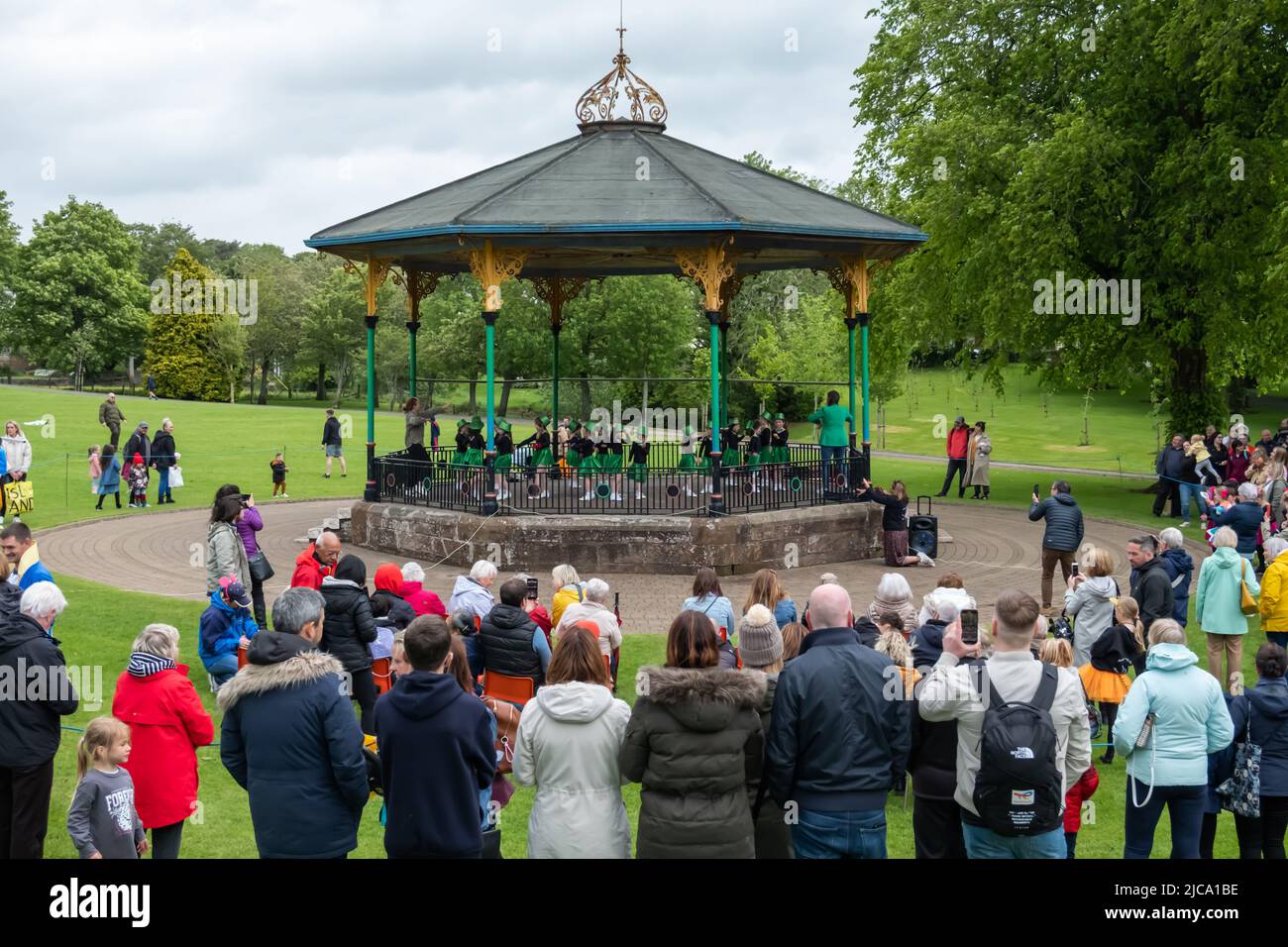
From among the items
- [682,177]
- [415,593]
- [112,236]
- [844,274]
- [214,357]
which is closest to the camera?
[415,593]

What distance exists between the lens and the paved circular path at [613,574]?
54.4ft

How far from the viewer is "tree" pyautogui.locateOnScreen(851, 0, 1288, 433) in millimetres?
23828

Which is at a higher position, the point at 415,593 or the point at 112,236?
the point at 112,236

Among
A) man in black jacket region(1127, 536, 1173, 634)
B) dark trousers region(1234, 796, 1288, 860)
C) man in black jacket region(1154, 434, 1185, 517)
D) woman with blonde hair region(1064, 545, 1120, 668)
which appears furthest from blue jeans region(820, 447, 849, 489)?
dark trousers region(1234, 796, 1288, 860)

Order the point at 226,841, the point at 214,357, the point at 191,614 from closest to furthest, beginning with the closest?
the point at 226,841 → the point at 191,614 → the point at 214,357

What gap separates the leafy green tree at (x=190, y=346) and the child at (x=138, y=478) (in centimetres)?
4152

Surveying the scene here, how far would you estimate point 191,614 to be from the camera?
15.0m

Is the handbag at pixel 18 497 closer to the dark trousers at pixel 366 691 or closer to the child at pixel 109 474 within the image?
the child at pixel 109 474

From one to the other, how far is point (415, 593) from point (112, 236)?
6975 cm

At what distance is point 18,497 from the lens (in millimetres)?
23750

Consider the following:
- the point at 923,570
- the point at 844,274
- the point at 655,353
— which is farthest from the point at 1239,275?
the point at 655,353

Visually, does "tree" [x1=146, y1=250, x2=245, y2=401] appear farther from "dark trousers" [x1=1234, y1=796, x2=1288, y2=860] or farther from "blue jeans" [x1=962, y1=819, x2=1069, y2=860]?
"blue jeans" [x1=962, y1=819, x2=1069, y2=860]

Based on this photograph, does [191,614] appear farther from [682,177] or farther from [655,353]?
[655,353]

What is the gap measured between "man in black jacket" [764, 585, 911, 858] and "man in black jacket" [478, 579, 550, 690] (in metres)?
3.15
